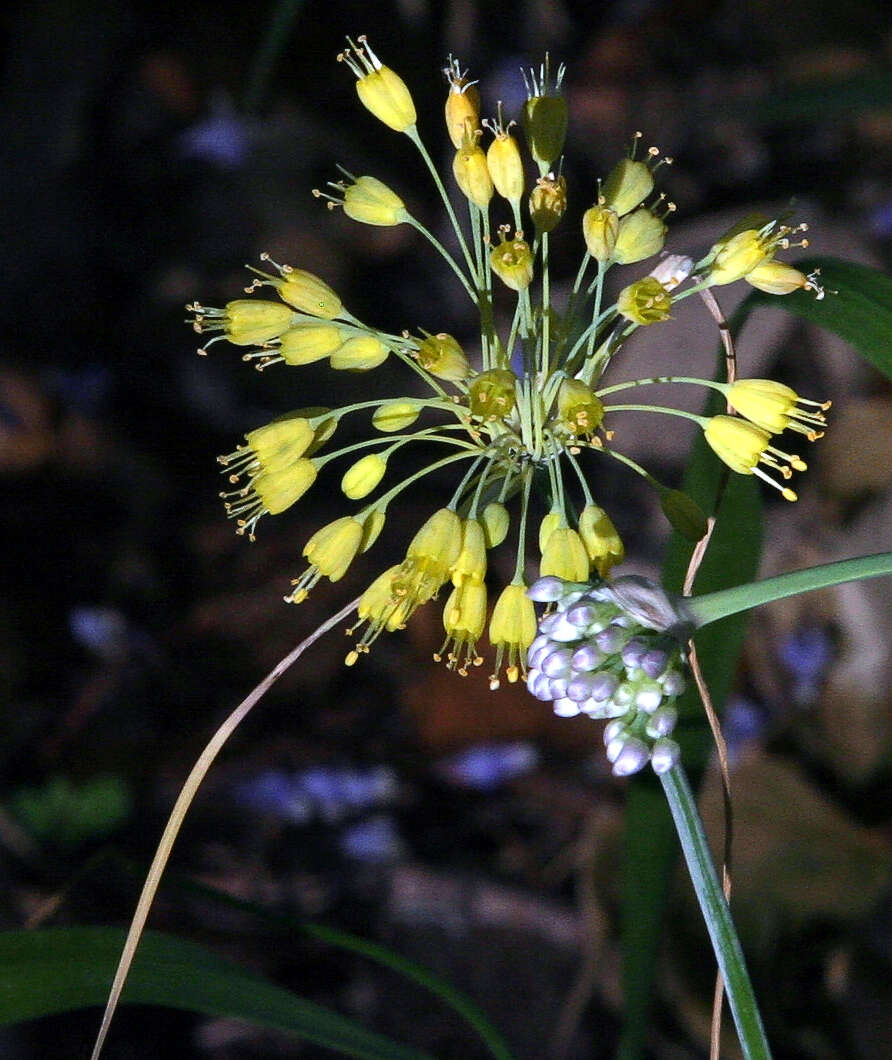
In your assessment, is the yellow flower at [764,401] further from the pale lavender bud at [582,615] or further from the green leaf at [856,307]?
the pale lavender bud at [582,615]

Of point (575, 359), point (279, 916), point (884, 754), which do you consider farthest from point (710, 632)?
point (884, 754)

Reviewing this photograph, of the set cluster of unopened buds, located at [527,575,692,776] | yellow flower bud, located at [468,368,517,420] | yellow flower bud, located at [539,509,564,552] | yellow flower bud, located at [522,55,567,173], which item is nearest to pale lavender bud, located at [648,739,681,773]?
cluster of unopened buds, located at [527,575,692,776]

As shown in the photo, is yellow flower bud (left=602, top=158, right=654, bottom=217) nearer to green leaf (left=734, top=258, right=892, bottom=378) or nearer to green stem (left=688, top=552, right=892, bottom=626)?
green leaf (left=734, top=258, right=892, bottom=378)

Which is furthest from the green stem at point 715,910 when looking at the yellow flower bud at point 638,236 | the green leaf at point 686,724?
the yellow flower bud at point 638,236

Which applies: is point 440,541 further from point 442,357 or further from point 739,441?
point 739,441

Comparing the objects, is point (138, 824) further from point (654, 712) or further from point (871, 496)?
point (871, 496)

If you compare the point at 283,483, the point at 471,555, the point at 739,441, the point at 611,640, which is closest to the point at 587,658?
the point at 611,640
